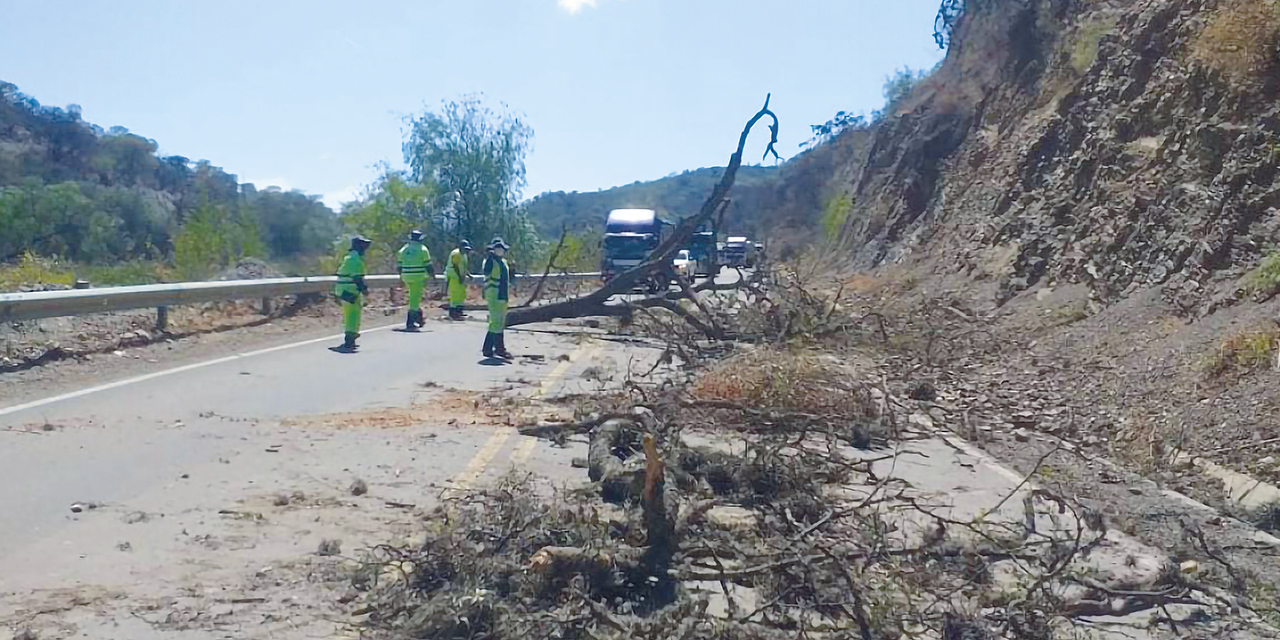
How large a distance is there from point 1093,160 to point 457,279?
1133 cm

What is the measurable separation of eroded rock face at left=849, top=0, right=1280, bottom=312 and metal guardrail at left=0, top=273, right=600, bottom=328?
40.7ft

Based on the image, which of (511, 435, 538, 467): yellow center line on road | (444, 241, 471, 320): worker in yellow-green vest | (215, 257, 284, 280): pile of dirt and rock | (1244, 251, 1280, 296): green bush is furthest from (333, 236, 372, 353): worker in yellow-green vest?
(215, 257, 284, 280): pile of dirt and rock

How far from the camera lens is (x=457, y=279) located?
73.9ft

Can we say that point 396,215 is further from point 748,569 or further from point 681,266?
point 748,569

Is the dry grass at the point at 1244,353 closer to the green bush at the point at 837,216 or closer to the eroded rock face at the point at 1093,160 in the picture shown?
the eroded rock face at the point at 1093,160

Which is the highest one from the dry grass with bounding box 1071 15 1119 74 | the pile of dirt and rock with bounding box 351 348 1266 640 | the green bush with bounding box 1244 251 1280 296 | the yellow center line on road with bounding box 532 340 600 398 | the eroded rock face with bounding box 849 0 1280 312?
the dry grass with bounding box 1071 15 1119 74

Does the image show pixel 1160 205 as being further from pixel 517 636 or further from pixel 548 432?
pixel 517 636

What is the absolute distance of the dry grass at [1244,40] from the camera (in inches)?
630

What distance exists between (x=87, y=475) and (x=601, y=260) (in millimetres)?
38240

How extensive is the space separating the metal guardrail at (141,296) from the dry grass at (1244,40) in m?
14.9

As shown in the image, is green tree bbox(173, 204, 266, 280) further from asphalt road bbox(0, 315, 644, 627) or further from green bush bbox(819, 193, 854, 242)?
green bush bbox(819, 193, 854, 242)

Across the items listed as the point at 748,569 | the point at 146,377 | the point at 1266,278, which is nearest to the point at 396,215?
the point at 146,377

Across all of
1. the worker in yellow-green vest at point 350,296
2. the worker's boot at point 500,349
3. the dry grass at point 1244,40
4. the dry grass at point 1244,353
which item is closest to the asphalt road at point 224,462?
the worker's boot at point 500,349

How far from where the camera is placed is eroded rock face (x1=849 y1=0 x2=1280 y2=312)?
50.6 ft
